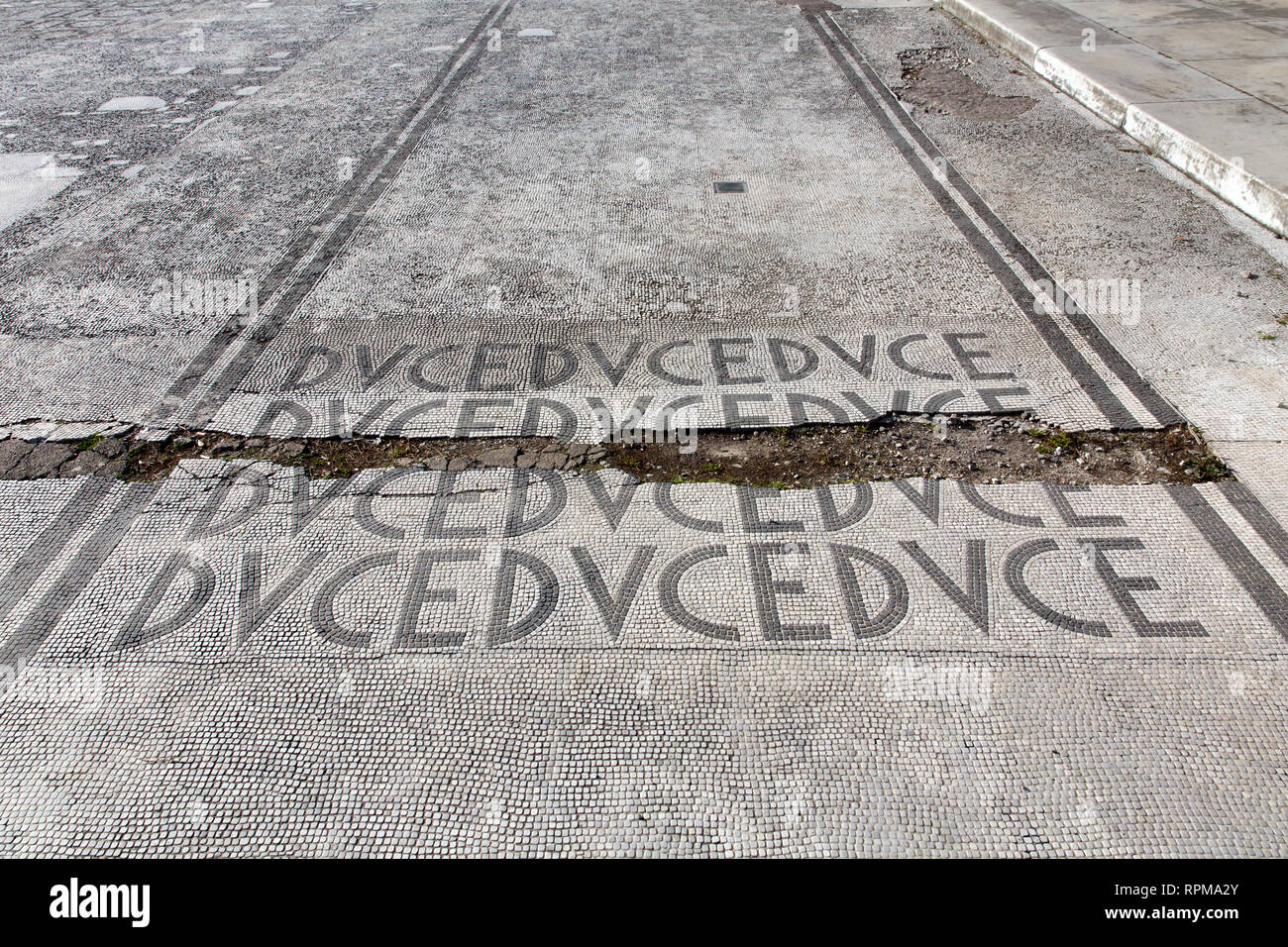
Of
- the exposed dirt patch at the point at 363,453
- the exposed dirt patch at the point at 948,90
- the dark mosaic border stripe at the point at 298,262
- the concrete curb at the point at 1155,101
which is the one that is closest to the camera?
the exposed dirt patch at the point at 363,453

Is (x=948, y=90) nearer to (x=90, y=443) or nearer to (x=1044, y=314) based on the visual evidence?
(x=1044, y=314)

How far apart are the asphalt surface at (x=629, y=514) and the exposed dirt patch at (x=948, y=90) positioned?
0.14 meters

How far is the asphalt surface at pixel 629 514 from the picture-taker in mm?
2559

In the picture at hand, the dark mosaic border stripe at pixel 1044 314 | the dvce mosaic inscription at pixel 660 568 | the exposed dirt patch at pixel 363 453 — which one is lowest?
the dvce mosaic inscription at pixel 660 568

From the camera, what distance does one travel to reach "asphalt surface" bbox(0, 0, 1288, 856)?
8.39 ft

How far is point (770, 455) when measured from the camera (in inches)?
152

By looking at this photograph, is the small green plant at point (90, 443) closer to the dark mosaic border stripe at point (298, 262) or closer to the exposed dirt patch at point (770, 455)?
the exposed dirt patch at point (770, 455)

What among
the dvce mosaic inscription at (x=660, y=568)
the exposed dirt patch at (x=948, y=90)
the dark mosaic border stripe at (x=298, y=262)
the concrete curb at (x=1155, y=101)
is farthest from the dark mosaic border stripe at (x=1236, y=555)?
the exposed dirt patch at (x=948, y=90)

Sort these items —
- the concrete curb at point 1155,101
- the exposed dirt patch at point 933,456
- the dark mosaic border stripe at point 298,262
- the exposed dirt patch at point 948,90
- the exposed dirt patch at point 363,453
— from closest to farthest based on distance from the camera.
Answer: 1. the exposed dirt patch at point 933,456
2. the exposed dirt patch at point 363,453
3. the dark mosaic border stripe at point 298,262
4. the concrete curb at point 1155,101
5. the exposed dirt patch at point 948,90

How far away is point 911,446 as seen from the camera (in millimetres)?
3887

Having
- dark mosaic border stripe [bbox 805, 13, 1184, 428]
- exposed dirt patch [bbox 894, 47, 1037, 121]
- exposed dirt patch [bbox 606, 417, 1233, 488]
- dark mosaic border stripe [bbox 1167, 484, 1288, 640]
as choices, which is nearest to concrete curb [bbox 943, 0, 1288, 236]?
exposed dirt patch [bbox 894, 47, 1037, 121]

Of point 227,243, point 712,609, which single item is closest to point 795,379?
point 712,609

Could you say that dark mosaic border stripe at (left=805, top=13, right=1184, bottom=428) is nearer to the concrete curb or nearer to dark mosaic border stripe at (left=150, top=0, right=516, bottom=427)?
the concrete curb
